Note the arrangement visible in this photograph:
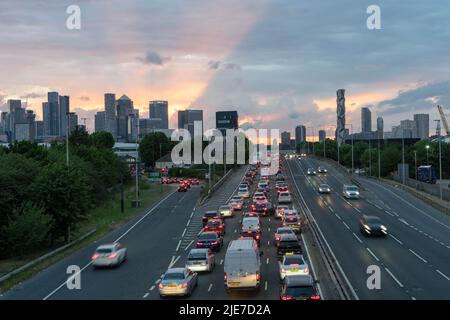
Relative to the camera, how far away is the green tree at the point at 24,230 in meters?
35.3

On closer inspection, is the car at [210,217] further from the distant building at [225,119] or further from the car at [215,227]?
the distant building at [225,119]

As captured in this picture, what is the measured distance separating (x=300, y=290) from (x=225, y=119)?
16508 centimetres

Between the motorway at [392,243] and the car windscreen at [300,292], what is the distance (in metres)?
2.13

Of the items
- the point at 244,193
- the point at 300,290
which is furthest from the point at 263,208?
the point at 300,290

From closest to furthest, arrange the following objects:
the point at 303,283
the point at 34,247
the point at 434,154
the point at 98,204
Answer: the point at 303,283 < the point at 34,247 < the point at 98,204 < the point at 434,154

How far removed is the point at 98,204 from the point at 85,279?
39.2 meters

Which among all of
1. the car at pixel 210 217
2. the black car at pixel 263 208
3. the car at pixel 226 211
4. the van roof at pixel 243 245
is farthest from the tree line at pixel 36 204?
the black car at pixel 263 208

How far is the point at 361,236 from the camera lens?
40.1 meters

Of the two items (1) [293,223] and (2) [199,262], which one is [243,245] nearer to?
(2) [199,262]

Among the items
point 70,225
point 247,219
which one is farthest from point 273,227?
point 70,225

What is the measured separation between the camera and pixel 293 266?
24.8 metres

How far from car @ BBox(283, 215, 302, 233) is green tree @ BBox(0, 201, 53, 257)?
54.7 feet

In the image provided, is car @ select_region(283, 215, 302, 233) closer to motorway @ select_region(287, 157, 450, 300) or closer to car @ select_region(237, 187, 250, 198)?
motorway @ select_region(287, 157, 450, 300)
